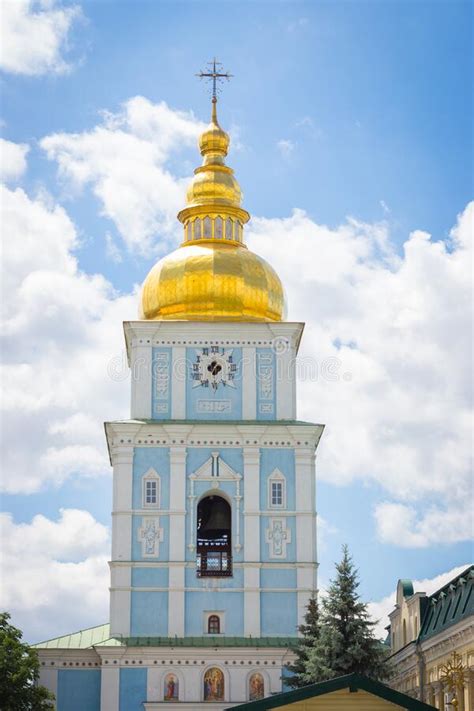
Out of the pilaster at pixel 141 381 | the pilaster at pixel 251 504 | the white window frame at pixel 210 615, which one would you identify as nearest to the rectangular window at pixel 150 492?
the pilaster at pixel 141 381

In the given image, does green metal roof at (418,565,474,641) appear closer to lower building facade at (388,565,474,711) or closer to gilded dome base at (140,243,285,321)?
lower building facade at (388,565,474,711)

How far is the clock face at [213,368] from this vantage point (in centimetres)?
4550

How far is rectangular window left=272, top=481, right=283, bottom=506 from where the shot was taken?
145ft

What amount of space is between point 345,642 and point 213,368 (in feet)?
37.7

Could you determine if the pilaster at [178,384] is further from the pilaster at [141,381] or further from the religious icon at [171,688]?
the religious icon at [171,688]

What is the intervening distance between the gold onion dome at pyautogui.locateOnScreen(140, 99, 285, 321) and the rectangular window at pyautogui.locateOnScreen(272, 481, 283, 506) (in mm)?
5407

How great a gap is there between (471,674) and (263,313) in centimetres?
1500

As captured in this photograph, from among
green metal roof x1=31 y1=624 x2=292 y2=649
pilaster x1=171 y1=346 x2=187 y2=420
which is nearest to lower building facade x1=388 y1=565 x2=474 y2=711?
green metal roof x1=31 y1=624 x2=292 y2=649

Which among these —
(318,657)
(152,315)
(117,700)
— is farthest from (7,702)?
(152,315)

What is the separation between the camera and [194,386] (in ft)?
149

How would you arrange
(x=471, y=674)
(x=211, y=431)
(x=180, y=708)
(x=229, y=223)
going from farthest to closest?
(x=229, y=223) < (x=211, y=431) < (x=180, y=708) < (x=471, y=674)

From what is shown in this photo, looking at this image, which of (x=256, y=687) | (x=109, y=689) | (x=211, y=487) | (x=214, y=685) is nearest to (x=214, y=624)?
(x=214, y=685)

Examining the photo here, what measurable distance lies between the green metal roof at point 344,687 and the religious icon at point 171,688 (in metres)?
11.8

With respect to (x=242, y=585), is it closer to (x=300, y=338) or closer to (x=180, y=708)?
(x=180, y=708)
